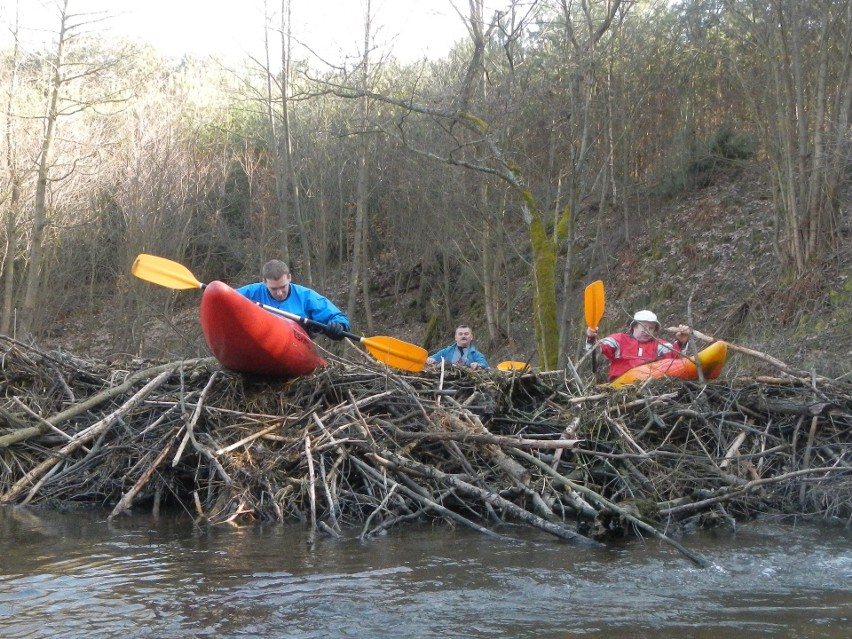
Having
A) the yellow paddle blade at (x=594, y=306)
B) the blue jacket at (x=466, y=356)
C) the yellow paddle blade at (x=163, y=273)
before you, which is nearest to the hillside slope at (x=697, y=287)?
the yellow paddle blade at (x=594, y=306)

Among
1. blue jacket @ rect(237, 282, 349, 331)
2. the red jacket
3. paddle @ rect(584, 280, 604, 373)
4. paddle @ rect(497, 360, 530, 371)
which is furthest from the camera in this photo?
paddle @ rect(584, 280, 604, 373)

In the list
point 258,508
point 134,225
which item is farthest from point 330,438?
point 134,225

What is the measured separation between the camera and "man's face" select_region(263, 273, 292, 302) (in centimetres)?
790

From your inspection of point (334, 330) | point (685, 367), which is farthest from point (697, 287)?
point (334, 330)

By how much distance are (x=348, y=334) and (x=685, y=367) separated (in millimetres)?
2864

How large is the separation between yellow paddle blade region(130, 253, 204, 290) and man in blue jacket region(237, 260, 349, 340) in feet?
2.07

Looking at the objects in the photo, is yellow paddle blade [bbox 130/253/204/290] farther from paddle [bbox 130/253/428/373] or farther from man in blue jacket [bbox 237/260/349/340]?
man in blue jacket [bbox 237/260/349/340]

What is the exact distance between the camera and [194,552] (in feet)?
18.2

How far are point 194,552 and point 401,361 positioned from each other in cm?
302

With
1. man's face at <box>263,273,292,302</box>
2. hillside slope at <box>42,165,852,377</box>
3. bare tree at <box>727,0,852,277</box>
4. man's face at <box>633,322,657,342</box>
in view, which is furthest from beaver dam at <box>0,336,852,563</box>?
bare tree at <box>727,0,852,277</box>

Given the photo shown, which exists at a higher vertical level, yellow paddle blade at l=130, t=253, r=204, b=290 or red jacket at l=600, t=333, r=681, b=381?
yellow paddle blade at l=130, t=253, r=204, b=290

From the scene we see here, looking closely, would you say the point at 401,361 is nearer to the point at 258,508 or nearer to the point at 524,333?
the point at 258,508

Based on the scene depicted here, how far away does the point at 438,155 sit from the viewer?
56.2ft

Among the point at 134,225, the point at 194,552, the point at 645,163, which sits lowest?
the point at 194,552
